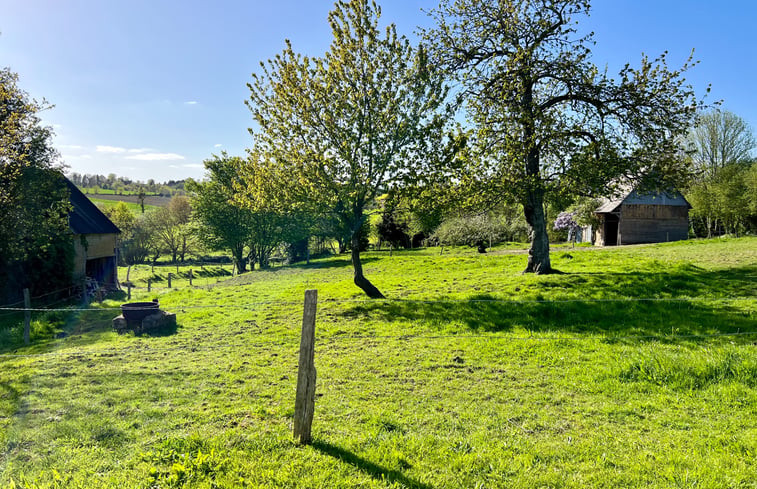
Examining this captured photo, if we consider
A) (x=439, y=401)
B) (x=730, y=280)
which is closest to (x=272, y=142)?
(x=439, y=401)

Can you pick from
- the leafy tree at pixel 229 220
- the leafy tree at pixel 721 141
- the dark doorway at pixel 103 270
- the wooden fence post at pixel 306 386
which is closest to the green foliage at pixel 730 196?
the leafy tree at pixel 721 141

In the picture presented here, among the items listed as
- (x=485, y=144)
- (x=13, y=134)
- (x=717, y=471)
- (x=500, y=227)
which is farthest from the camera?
(x=500, y=227)

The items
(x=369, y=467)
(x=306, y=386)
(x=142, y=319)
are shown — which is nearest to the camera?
(x=369, y=467)

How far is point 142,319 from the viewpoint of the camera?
1315cm

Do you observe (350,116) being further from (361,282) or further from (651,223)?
(651,223)

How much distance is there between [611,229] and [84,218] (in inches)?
1792

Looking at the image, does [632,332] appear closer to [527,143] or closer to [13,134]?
[527,143]

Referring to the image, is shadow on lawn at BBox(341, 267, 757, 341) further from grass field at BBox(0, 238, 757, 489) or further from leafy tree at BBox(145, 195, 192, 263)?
leafy tree at BBox(145, 195, 192, 263)

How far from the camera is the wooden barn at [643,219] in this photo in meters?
35.7

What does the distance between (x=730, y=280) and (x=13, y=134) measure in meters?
31.0

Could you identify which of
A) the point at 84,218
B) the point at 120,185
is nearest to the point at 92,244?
the point at 84,218

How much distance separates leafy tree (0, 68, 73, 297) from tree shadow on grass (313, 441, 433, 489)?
22.2m

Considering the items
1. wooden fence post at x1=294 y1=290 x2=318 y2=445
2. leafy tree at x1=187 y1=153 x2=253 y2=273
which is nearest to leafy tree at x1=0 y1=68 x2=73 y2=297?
leafy tree at x1=187 y1=153 x2=253 y2=273

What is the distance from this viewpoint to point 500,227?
39.5 m
